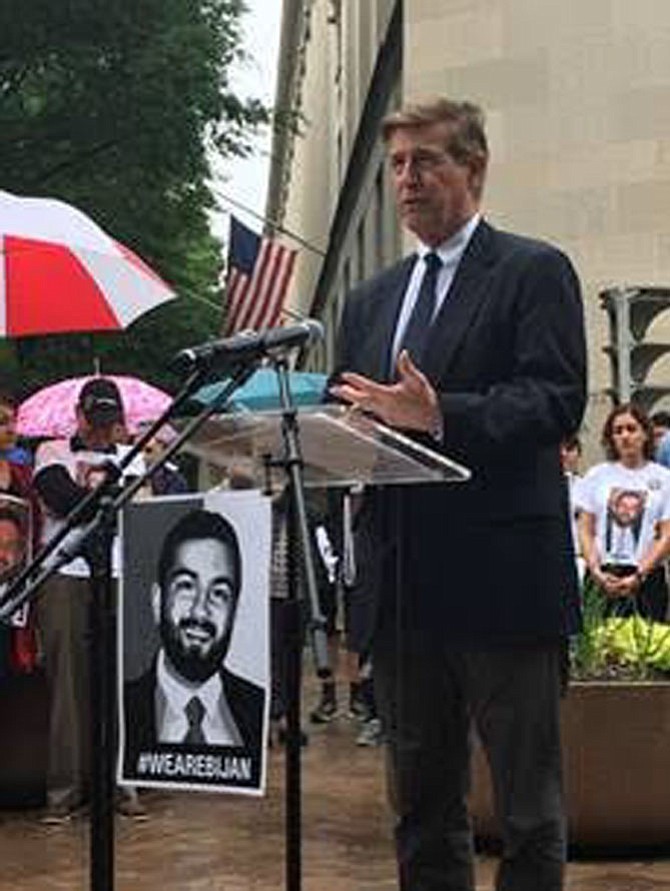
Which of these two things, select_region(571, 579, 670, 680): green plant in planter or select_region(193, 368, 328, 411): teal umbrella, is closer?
select_region(193, 368, 328, 411): teal umbrella

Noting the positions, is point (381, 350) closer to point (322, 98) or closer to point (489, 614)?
point (489, 614)

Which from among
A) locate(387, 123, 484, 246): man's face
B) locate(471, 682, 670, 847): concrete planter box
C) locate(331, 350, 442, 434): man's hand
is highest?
locate(387, 123, 484, 246): man's face

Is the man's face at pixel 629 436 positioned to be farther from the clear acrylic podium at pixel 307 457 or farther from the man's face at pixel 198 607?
the man's face at pixel 198 607

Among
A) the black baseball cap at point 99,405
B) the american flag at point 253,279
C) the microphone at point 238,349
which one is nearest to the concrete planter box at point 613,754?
the black baseball cap at point 99,405

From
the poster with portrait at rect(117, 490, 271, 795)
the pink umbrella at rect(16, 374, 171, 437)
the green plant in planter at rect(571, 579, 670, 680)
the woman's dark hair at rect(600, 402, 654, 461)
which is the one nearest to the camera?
the poster with portrait at rect(117, 490, 271, 795)

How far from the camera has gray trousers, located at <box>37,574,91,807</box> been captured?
827 cm

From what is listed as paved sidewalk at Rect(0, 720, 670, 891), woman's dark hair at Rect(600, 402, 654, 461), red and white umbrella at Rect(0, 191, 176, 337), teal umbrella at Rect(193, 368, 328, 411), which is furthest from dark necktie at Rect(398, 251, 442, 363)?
woman's dark hair at Rect(600, 402, 654, 461)

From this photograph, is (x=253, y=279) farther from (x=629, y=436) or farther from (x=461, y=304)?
(x=461, y=304)

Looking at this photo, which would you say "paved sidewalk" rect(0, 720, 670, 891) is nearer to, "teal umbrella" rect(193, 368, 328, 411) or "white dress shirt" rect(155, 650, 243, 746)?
"teal umbrella" rect(193, 368, 328, 411)

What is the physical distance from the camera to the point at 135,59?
22.3 metres

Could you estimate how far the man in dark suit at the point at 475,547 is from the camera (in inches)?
172

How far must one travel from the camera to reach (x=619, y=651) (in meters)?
7.12

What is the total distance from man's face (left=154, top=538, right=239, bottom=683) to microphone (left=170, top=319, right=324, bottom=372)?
472 millimetres

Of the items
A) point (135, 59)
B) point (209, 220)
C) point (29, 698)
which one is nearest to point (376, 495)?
point (29, 698)
